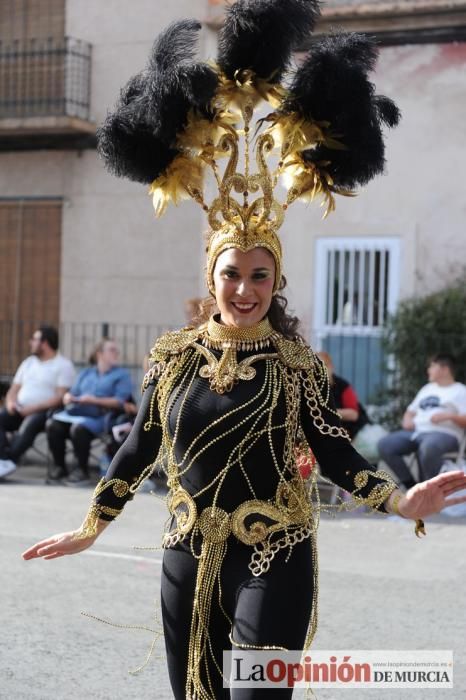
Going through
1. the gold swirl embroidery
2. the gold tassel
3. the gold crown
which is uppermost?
the gold crown

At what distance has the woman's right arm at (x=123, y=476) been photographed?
367 cm

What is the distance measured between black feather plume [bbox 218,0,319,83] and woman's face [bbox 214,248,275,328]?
0.66 m

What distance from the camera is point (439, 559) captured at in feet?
26.0

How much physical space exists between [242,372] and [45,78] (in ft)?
43.2

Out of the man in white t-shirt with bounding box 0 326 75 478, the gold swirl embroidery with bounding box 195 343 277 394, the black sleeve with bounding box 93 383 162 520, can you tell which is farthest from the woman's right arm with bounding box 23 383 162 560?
the man in white t-shirt with bounding box 0 326 75 478

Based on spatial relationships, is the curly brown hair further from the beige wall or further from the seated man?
the beige wall

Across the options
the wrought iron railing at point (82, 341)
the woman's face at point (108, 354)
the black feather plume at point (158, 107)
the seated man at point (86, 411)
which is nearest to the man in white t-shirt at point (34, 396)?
the seated man at point (86, 411)

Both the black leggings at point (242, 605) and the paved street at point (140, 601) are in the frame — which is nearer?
the black leggings at point (242, 605)

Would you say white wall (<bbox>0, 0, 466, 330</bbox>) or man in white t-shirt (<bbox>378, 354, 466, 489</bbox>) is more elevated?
white wall (<bbox>0, 0, 466, 330</bbox>)

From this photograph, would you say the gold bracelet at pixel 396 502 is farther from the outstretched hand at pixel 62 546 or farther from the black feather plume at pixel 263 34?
the black feather plume at pixel 263 34

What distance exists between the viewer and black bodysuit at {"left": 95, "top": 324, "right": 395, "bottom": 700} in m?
3.37

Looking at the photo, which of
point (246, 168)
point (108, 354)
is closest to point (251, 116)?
point (246, 168)

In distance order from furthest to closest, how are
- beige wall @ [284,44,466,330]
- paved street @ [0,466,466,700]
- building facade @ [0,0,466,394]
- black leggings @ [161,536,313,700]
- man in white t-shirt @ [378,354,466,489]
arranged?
building facade @ [0,0,466,394] < beige wall @ [284,44,466,330] < man in white t-shirt @ [378,354,466,489] < paved street @ [0,466,466,700] < black leggings @ [161,536,313,700]

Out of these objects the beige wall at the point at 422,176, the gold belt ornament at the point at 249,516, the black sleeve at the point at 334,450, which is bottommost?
the gold belt ornament at the point at 249,516
